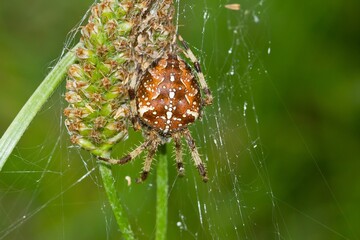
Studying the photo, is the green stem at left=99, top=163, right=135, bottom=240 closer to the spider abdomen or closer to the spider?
the spider

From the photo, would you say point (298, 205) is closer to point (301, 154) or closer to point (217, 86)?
point (301, 154)

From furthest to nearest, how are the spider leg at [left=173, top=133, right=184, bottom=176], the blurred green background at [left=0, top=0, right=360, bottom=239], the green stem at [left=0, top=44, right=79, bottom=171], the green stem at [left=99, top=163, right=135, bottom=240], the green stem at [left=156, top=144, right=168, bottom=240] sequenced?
the blurred green background at [left=0, top=0, right=360, bottom=239], the spider leg at [left=173, top=133, right=184, bottom=176], the green stem at [left=156, top=144, right=168, bottom=240], the green stem at [left=99, top=163, right=135, bottom=240], the green stem at [left=0, top=44, right=79, bottom=171]

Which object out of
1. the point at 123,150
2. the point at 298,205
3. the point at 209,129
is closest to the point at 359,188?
the point at 298,205

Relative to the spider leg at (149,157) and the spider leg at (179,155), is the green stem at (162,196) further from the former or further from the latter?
the spider leg at (179,155)

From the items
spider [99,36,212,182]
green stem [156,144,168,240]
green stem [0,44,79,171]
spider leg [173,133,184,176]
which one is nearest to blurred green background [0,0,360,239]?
spider leg [173,133,184,176]

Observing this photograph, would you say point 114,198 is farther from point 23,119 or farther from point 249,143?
point 249,143

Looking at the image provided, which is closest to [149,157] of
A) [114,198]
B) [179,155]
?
[179,155]
